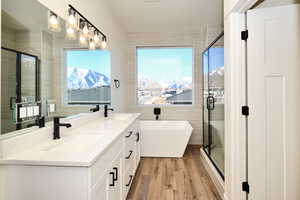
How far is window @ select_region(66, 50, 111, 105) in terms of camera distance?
2.31m

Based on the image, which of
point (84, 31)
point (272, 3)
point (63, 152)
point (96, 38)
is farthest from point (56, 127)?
point (272, 3)

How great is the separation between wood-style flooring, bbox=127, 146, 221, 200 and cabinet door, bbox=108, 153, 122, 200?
1.92 ft

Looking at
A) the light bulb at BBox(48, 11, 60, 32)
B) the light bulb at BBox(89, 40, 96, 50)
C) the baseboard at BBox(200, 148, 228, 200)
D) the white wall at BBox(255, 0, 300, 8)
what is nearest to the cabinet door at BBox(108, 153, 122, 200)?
the baseboard at BBox(200, 148, 228, 200)

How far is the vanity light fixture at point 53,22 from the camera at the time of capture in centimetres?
182

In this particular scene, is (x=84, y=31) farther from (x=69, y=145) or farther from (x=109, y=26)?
(x=69, y=145)

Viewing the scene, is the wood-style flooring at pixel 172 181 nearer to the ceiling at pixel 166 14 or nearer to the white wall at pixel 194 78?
the white wall at pixel 194 78

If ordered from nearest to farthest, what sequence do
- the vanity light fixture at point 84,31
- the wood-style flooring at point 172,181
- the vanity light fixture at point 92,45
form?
the vanity light fixture at point 84,31, the wood-style flooring at point 172,181, the vanity light fixture at point 92,45

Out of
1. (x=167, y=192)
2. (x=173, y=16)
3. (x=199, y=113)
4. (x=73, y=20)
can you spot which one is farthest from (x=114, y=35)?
(x=167, y=192)

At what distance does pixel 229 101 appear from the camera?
2055 mm

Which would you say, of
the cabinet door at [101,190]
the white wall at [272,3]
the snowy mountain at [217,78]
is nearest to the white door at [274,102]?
the white wall at [272,3]

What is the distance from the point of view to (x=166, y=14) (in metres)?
3.98

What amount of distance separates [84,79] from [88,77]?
11 cm

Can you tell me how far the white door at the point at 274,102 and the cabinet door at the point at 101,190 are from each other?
4.35ft

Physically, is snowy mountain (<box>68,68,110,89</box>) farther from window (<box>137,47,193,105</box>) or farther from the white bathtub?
window (<box>137,47,193,105</box>)
